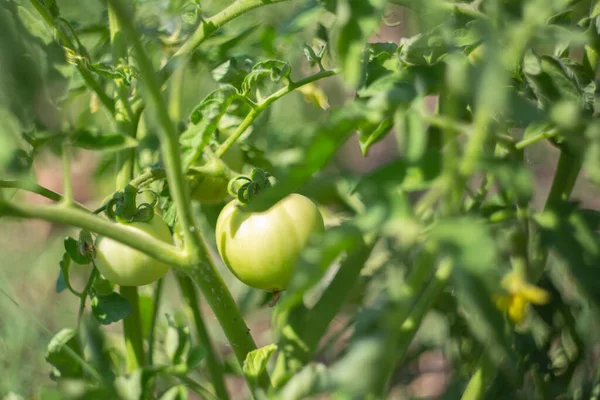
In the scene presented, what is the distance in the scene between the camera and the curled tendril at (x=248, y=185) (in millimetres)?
605

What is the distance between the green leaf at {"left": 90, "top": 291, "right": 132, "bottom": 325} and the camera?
0.64 m

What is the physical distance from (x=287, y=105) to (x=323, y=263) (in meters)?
1.25

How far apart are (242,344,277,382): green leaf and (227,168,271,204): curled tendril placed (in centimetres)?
12

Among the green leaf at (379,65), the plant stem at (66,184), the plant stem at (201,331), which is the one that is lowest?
the plant stem at (201,331)

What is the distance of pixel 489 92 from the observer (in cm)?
32

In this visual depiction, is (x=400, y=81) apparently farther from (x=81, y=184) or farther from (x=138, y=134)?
(x=81, y=184)

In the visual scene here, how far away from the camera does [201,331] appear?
83 cm

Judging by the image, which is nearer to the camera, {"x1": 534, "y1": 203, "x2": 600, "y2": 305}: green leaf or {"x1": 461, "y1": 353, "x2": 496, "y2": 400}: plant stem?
{"x1": 534, "y1": 203, "x2": 600, "y2": 305}: green leaf

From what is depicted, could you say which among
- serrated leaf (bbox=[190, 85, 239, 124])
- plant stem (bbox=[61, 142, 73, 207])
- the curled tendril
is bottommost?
the curled tendril

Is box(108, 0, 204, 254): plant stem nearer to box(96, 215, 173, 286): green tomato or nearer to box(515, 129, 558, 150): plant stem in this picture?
box(96, 215, 173, 286): green tomato

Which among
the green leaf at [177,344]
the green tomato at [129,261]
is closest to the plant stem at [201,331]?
the green leaf at [177,344]

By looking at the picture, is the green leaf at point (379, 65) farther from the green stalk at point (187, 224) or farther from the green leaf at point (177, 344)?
the green leaf at point (177, 344)

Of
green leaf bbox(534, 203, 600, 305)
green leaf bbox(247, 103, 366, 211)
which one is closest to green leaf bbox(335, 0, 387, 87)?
green leaf bbox(247, 103, 366, 211)

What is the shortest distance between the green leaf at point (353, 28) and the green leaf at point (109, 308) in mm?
340
